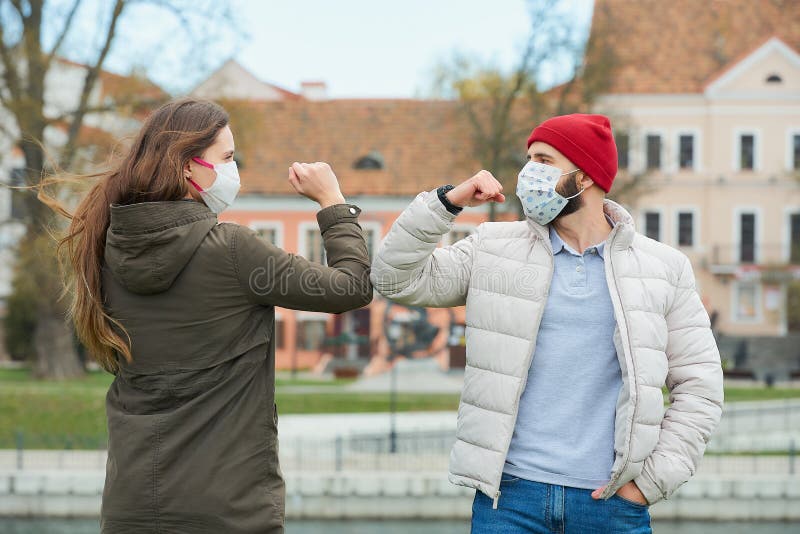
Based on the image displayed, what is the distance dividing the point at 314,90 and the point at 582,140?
4164 centimetres

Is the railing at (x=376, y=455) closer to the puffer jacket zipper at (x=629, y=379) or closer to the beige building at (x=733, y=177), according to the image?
the puffer jacket zipper at (x=629, y=379)

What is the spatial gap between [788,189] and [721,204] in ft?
8.32

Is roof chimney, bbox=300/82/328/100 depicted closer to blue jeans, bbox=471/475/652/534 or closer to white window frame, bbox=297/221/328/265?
white window frame, bbox=297/221/328/265

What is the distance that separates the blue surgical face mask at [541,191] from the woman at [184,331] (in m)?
0.65

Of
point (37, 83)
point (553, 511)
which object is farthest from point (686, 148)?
point (553, 511)

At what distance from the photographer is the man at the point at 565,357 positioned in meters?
3.13

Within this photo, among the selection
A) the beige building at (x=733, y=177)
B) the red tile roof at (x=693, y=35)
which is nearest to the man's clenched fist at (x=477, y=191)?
the beige building at (x=733, y=177)

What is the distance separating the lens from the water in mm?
11195

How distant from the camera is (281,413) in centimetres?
1877

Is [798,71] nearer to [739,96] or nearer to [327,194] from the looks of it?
[739,96]

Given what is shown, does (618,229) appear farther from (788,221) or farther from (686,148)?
(788,221)

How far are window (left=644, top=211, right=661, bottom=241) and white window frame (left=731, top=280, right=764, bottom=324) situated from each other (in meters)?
3.51

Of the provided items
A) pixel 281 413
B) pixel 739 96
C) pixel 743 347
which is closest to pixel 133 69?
pixel 281 413

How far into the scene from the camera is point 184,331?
9.19ft
